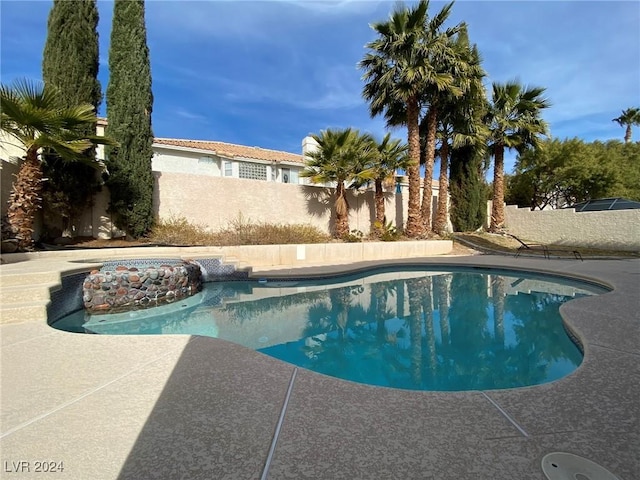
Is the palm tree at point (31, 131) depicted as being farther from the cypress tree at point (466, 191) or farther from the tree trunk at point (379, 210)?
the cypress tree at point (466, 191)

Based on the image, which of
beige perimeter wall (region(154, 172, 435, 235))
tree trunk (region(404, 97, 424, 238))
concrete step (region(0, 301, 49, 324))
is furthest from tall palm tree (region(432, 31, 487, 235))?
concrete step (region(0, 301, 49, 324))

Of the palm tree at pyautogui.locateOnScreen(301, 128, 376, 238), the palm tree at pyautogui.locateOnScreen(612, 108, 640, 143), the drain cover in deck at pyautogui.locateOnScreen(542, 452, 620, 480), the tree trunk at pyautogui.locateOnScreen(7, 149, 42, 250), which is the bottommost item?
the drain cover in deck at pyautogui.locateOnScreen(542, 452, 620, 480)

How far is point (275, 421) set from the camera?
76.0 inches

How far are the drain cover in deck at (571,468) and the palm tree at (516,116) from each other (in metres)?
18.8

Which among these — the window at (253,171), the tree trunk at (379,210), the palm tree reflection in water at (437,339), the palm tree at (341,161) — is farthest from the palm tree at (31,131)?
the tree trunk at (379,210)

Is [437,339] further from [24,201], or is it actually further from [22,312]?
[24,201]

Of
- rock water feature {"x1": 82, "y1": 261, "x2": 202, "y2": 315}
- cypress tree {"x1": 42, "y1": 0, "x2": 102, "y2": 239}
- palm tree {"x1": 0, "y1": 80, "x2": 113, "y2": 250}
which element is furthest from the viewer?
cypress tree {"x1": 42, "y1": 0, "x2": 102, "y2": 239}

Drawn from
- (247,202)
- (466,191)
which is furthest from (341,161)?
(466,191)

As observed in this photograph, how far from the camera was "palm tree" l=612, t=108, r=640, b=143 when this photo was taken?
30.5 metres

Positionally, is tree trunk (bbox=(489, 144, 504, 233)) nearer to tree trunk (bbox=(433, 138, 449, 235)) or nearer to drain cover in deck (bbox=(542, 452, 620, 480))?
tree trunk (bbox=(433, 138, 449, 235))

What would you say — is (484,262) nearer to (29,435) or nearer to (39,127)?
(29,435)

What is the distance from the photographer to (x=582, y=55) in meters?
11.0

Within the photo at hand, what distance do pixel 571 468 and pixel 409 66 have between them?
14933 millimetres

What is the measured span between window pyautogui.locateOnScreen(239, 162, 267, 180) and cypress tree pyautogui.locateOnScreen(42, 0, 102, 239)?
898 centimetres
